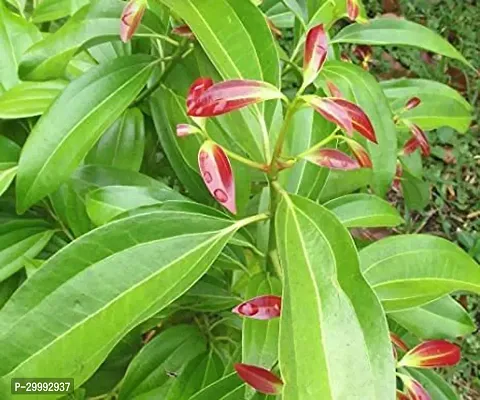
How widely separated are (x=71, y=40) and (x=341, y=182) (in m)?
0.32

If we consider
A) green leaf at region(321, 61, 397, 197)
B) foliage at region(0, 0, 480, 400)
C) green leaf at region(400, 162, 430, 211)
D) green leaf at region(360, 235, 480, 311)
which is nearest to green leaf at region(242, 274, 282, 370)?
foliage at region(0, 0, 480, 400)

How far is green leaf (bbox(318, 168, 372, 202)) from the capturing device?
33.2 inches


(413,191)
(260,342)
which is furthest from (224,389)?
(413,191)

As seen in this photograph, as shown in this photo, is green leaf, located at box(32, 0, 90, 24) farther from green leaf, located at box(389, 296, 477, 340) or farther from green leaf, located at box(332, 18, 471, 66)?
green leaf, located at box(389, 296, 477, 340)

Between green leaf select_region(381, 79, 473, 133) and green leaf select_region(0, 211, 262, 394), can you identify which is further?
green leaf select_region(381, 79, 473, 133)

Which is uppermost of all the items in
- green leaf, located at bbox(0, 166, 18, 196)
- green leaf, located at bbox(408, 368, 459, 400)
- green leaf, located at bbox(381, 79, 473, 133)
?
green leaf, located at bbox(0, 166, 18, 196)

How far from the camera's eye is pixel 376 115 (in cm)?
79

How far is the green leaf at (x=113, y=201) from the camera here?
711 millimetres

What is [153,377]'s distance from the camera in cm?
83

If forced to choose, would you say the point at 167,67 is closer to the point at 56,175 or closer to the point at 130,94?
the point at 130,94

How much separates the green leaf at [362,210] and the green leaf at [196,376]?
21 centimetres

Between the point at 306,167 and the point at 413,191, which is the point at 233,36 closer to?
the point at 306,167

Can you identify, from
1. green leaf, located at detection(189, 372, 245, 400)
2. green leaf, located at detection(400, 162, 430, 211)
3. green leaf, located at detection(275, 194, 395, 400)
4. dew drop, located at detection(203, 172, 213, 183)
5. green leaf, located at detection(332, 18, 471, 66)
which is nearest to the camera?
green leaf, located at detection(275, 194, 395, 400)

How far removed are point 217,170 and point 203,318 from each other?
325mm
